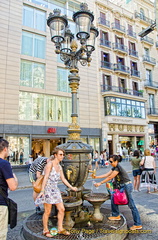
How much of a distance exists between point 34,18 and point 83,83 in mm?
8914

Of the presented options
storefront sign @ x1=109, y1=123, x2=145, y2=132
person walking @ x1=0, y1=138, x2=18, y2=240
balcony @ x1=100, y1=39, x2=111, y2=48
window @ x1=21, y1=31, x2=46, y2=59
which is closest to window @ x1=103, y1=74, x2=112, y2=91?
balcony @ x1=100, y1=39, x2=111, y2=48

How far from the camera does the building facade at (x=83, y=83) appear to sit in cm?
1672

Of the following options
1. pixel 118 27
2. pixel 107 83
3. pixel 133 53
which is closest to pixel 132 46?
pixel 133 53

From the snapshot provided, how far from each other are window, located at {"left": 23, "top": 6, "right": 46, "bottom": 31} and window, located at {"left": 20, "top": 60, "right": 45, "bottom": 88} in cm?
438

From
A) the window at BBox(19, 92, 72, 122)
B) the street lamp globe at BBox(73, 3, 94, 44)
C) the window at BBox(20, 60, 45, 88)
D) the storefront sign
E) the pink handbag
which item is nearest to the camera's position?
the pink handbag

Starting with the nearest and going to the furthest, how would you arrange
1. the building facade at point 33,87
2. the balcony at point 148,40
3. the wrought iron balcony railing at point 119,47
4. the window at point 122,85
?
the building facade at point 33,87 → the window at point 122,85 → the wrought iron balcony railing at point 119,47 → the balcony at point 148,40

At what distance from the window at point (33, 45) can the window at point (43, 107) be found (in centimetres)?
451

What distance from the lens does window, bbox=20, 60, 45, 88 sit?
17.4 meters

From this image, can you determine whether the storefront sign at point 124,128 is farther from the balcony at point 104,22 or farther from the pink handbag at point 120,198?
the pink handbag at point 120,198

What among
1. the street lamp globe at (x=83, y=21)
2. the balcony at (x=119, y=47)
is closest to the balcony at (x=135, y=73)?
the balcony at (x=119, y=47)

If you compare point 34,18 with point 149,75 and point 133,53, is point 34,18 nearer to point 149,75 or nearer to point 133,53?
point 133,53

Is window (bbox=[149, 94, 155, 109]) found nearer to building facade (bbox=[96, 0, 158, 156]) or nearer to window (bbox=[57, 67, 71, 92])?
building facade (bbox=[96, 0, 158, 156])

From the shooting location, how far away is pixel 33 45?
18.4 metres

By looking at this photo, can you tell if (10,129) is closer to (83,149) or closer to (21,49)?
(21,49)
